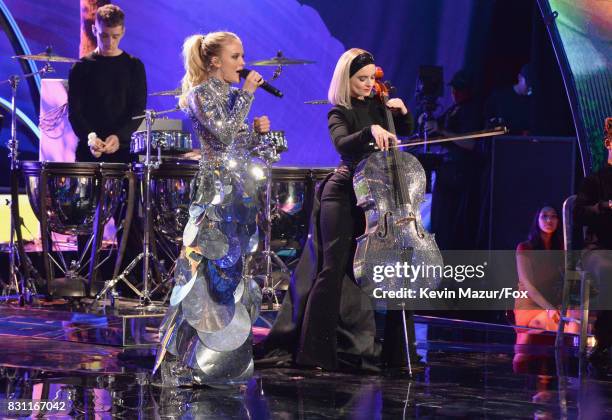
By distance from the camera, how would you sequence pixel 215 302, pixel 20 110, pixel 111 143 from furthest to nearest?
pixel 20 110
pixel 111 143
pixel 215 302

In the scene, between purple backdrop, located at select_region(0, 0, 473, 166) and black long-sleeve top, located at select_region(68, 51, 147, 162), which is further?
purple backdrop, located at select_region(0, 0, 473, 166)

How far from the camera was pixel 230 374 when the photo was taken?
4312mm

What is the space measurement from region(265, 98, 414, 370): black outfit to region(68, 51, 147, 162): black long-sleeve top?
2389mm

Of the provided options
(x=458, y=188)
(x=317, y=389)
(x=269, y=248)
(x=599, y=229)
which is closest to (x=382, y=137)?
(x=317, y=389)

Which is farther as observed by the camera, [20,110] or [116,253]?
[20,110]

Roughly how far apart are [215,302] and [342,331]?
0.81 m

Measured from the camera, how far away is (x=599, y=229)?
18.0 feet

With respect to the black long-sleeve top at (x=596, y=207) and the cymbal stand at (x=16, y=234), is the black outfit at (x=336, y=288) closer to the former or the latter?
the black long-sleeve top at (x=596, y=207)

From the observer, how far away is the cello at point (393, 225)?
4.29m

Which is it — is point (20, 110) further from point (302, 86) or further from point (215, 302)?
point (215, 302)

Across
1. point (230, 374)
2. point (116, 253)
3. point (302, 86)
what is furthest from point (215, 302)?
point (302, 86)

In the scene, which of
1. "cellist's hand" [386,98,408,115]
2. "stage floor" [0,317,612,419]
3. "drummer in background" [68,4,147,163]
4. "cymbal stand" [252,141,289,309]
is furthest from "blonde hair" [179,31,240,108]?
"drummer in background" [68,4,147,163]

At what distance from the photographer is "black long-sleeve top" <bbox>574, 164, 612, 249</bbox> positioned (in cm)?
543

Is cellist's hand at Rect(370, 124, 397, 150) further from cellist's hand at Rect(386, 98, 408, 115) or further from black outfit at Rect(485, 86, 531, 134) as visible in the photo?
black outfit at Rect(485, 86, 531, 134)
